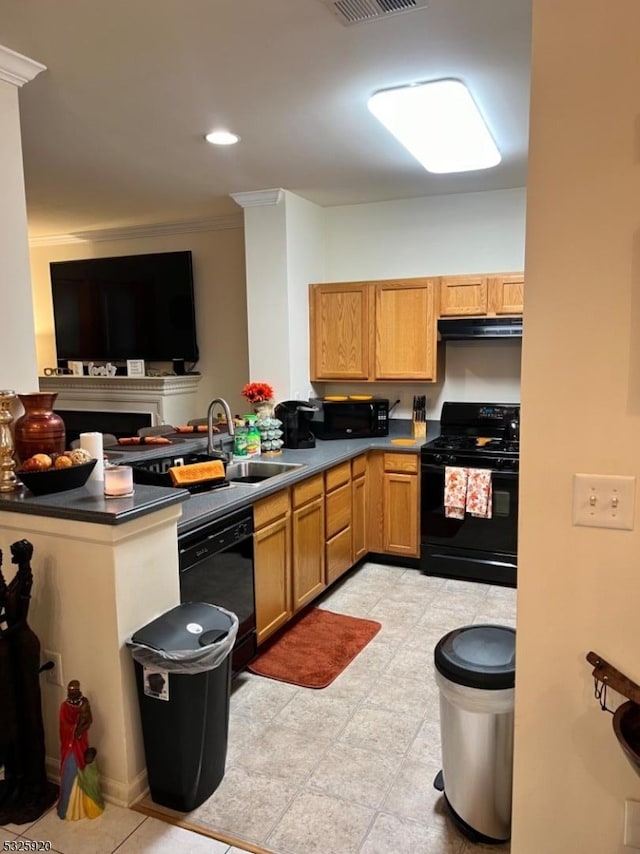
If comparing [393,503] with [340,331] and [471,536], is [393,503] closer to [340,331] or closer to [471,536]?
[471,536]

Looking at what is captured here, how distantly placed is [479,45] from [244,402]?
3504 mm

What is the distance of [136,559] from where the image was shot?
2096mm

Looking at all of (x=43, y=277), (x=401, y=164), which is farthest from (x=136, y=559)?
(x=43, y=277)

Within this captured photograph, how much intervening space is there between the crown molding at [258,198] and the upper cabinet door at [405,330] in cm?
92

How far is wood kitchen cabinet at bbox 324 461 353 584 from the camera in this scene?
12.5ft

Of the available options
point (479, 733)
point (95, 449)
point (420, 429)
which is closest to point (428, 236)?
point (420, 429)

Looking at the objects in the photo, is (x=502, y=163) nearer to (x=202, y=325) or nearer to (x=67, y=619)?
(x=202, y=325)

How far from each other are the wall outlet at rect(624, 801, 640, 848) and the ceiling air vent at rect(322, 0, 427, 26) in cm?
230

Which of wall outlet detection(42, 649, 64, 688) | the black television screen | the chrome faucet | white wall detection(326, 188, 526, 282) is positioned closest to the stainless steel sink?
the chrome faucet

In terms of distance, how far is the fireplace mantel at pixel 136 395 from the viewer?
17.6ft

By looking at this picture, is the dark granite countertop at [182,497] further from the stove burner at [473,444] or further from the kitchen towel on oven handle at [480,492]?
the kitchen towel on oven handle at [480,492]

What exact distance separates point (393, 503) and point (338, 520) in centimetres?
54

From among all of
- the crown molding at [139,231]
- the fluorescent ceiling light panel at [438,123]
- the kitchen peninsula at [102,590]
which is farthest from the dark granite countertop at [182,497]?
the crown molding at [139,231]

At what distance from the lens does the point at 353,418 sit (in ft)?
15.0
